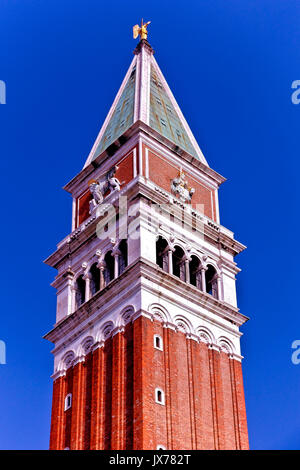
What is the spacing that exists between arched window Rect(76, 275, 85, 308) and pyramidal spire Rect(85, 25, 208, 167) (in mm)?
10086

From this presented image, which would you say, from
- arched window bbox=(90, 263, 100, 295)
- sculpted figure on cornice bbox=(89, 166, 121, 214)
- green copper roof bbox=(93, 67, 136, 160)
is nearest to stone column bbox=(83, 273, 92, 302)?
arched window bbox=(90, 263, 100, 295)

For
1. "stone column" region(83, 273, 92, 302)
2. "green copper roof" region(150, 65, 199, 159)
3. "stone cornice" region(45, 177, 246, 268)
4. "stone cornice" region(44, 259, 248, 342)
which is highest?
"green copper roof" region(150, 65, 199, 159)

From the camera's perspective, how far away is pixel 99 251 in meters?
62.9

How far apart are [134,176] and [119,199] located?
2.10 meters

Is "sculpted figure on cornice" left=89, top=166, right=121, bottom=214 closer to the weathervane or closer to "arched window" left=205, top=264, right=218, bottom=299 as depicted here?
"arched window" left=205, top=264, right=218, bottom=299

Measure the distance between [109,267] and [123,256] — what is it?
128 cm

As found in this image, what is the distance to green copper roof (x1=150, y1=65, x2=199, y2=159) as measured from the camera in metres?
70.1

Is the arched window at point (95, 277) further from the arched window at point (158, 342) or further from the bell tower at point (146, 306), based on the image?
the arched window at point (158, 342)

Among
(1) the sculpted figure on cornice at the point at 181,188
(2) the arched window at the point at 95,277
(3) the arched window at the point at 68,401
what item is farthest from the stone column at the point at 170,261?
(3) the arched window at the point at 68,401
